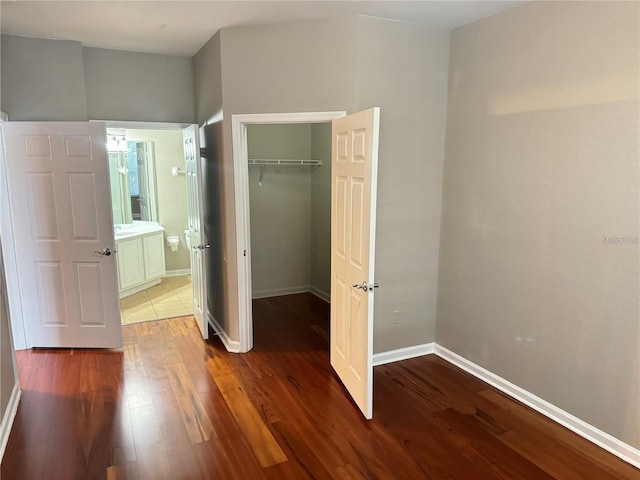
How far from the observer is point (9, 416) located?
109 inches

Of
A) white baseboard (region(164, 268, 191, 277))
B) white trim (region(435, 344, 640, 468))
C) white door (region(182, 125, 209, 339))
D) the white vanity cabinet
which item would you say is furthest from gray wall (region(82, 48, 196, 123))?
white trim (region(435, 344, 640, 468))

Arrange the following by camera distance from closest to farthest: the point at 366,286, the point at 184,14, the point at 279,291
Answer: the point at 366,286
the point at 184,14
the point at 279,291

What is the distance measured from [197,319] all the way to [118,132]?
3189 mm

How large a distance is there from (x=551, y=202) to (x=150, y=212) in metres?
5.47

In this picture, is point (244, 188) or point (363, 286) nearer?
point (363, 286)

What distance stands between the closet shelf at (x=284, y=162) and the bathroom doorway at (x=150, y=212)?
1.78 m

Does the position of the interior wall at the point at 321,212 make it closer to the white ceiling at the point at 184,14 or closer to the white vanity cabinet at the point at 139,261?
the white ceiling at the point at 184,14

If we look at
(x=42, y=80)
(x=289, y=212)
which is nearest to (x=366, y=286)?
(x=289, y=212)

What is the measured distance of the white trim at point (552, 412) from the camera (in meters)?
2.46

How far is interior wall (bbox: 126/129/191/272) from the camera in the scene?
626cm

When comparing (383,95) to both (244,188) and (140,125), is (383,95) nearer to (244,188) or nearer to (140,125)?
(244,188)

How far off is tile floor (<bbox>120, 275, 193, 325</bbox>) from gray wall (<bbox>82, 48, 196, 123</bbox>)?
84.9 inches

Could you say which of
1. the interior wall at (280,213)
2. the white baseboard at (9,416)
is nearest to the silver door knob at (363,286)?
the white baseboard at (9,416)

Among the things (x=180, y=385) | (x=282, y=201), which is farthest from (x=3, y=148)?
(x=282, y=201)
